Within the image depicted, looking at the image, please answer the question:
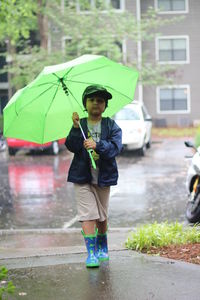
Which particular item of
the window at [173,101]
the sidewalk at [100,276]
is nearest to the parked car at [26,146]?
the sidewalk at [100,276]

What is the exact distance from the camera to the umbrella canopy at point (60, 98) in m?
6.59

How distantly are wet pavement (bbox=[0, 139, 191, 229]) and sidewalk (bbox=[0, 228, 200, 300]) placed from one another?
12.9 feet

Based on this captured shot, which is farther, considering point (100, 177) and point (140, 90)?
point (140, 90)

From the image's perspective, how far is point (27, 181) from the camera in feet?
54.6

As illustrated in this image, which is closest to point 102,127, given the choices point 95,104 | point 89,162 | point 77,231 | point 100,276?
point 95,104

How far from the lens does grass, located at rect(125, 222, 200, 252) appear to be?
6879mm

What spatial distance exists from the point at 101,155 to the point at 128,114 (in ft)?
60.0

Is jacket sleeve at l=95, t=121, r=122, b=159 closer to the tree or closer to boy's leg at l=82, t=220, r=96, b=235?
boy's leg at l=82, t=220, r=96, b=235

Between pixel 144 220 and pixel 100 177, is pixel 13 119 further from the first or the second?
pixel 144 220

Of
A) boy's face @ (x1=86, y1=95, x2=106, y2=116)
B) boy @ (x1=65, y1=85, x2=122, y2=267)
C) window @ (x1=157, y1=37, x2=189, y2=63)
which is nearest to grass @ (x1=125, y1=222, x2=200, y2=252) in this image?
boy @ (x1=65, y1=85, x2=122, y2=267)

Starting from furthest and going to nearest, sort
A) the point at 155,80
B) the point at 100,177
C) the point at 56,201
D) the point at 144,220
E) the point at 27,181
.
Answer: the point at 155,80, the point at 27,181, the point at 56,201, the point at 144,220, the point at 100,177

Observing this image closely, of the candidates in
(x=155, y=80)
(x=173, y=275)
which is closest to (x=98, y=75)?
(x=173, y=275)

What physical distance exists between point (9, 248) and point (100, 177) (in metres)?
→ 2.37

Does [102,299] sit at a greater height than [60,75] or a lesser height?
lesser
